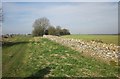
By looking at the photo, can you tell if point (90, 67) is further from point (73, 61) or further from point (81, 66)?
point (73, 61)

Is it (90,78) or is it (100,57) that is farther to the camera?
(100,57)

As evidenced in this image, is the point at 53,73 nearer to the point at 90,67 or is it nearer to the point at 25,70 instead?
the point at 25,70

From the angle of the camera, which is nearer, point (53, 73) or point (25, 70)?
point (53, 73)

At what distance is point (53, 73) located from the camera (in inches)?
611

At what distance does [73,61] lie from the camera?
20.4 meters

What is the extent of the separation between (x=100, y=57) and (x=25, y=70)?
30.3ft

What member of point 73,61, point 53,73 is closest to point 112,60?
point 73,61

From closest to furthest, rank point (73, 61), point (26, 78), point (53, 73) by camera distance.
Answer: point (26, 78) < point (53, 73) < point (73, 61)

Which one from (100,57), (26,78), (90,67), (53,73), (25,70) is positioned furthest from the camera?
(100,57)

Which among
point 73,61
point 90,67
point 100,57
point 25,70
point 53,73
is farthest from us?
point 100,57

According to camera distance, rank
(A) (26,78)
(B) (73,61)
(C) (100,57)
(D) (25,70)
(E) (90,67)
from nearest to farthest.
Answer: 1. (A) (26,78)
2. (D) (25,70)
3. (E) (90,67)
4. (B) (73,61)
5. (C) (100,57)

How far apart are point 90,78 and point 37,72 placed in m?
3.66

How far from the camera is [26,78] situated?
1405 cm

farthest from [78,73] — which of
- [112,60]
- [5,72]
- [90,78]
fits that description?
[112,60]
